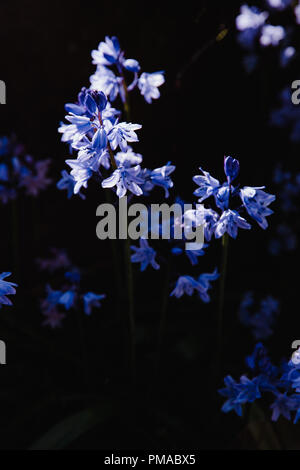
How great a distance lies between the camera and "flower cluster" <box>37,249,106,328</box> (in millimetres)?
2246

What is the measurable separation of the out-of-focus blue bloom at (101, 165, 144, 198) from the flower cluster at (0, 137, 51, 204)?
4.37 feet

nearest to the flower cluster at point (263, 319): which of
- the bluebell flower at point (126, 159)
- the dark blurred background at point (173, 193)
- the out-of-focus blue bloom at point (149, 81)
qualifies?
the dark blurred background at point (173, 193)

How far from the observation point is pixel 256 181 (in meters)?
3.42

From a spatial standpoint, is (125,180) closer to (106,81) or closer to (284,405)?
(106,81)

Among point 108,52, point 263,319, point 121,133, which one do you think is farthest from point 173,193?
point 121,133

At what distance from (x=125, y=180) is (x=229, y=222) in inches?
16.1

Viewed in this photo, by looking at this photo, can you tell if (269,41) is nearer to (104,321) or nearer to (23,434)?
(104,321)

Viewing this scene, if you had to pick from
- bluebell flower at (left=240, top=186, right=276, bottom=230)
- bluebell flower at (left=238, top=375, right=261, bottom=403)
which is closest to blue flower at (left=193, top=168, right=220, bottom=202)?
bluebell flower at (left=240, top=186, right=276, bottom=230)

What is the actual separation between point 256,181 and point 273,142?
420 mm

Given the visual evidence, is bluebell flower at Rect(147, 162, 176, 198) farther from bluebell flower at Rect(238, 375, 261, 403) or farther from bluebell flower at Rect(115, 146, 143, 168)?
bluebell flower at Rect(238, 375, 261, 403)

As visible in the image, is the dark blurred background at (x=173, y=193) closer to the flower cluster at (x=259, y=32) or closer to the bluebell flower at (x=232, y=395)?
the flower cluster at (x=259, y=32)

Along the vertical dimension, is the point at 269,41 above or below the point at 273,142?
above

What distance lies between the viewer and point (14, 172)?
2.90m

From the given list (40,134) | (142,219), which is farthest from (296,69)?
(142,219)
